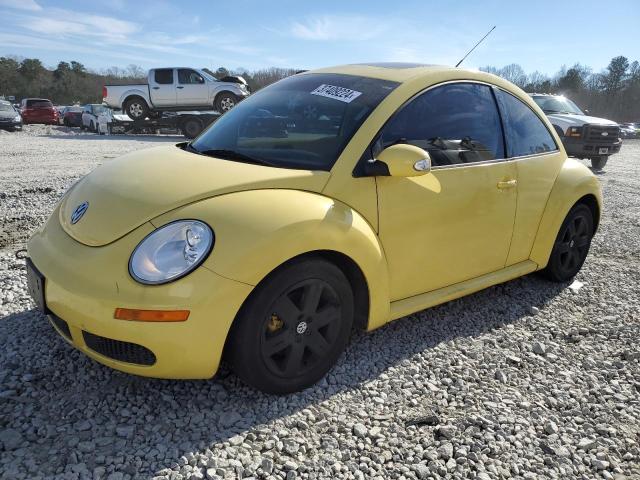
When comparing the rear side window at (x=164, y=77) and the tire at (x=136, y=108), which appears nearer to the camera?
the rear side window at (x=164, y=77)

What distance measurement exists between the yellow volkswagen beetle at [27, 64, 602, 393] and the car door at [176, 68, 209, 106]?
17.2 m

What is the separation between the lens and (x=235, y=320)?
89.5 inches

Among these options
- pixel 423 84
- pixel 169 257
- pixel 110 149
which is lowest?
pixel 110 149

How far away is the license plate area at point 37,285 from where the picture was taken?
2.37m

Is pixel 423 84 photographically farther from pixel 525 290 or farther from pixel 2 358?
pixel 2 358

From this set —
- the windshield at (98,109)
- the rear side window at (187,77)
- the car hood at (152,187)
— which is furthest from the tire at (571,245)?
the windshield at (98,109)

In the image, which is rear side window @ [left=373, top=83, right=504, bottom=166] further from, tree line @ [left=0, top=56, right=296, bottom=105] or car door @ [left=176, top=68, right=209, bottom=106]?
tree line @ [left=0, top=56, right=296, bottom=105]

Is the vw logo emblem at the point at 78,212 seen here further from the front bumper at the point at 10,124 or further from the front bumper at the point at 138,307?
the front bumper at the point at 10,124

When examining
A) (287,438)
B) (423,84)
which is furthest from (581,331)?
(287,438)

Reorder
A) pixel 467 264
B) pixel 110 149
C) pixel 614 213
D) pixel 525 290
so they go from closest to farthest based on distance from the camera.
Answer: pixel 467 264, pixel 525 290, pixel 614 213, pixel 110 149

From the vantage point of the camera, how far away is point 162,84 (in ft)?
64.2

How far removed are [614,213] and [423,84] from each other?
5.78 m

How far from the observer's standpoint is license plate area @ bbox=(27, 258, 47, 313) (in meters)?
2.37

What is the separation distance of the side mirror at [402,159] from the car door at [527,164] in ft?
3.74
